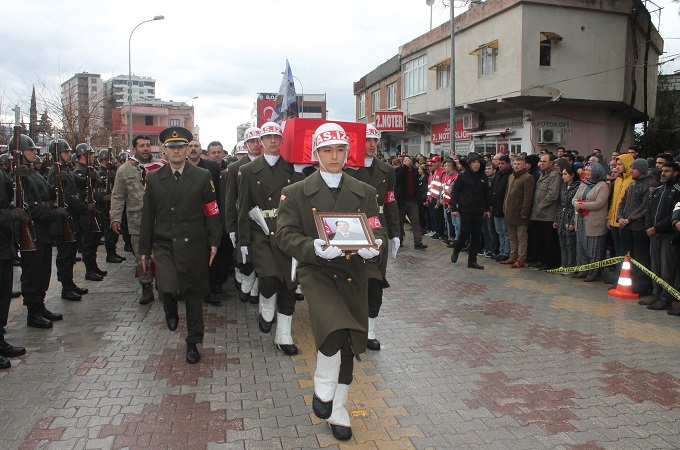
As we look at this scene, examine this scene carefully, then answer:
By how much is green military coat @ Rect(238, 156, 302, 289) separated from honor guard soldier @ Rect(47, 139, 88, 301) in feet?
9.83

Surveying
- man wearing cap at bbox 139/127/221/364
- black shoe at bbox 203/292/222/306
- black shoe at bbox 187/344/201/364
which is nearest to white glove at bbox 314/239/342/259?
man wearing cap at bbox 139/127/221/364

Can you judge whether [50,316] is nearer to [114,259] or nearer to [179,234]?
[179,234]

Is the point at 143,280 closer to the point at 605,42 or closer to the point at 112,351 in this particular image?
the point at 112,351

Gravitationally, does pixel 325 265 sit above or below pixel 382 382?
above

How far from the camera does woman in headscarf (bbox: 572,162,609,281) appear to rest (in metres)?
9.73

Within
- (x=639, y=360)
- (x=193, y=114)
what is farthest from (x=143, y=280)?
(x=193, y=114)

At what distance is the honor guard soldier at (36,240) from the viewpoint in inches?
260

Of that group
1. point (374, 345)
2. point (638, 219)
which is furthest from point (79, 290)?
point (638, 219)

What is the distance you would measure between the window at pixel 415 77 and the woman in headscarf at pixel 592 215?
2263 centimetres

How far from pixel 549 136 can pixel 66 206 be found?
64.6 feet

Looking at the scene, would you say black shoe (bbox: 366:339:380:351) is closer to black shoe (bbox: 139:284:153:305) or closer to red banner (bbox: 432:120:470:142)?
black shoe (bbox: 139:284:153:305)

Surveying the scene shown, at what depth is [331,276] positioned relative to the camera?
13.6ft

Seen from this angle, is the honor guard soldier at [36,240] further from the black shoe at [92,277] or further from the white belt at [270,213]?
the black shoe at [92,277]

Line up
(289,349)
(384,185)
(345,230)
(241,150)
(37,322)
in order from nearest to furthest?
(345,230)
(289,349)
(384,185)
(37,322)
(241,150)
